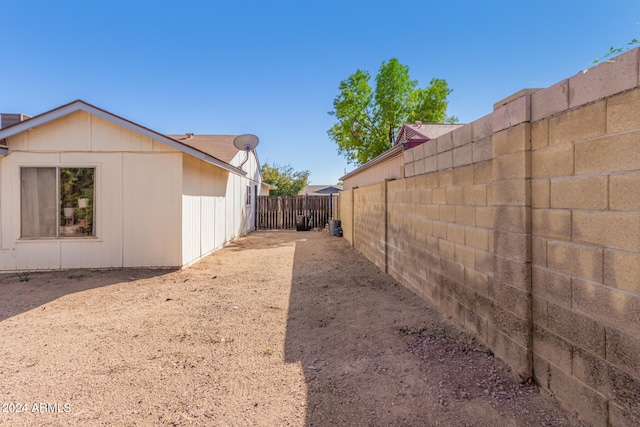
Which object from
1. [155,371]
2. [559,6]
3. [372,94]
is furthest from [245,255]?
[372,94]

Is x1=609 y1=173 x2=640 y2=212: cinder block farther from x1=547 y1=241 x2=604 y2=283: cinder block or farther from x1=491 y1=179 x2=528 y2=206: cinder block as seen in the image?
x1=491 y1=179 x2=528 y2=206: cinder block

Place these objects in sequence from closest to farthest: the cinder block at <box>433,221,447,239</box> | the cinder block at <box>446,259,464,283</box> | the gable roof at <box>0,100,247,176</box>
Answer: the cinder block at <box>446,259,464,283</box>, the cinder block at <box>433,221,447,239</box>, the gable roof at <box>0,100,247,176</box>

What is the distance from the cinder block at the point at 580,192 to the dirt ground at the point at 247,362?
1389 mm

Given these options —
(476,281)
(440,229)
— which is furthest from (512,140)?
(440,229)

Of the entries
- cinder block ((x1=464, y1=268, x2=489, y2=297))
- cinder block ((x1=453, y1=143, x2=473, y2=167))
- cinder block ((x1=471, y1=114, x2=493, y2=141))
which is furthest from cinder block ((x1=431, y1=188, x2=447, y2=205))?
cinder block ((x1=464, y1=268, x2=489, y2=297))

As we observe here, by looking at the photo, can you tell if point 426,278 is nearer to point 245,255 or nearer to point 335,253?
point 335,253

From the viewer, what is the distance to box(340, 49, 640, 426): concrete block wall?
173cm

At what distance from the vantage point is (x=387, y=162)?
291 inches

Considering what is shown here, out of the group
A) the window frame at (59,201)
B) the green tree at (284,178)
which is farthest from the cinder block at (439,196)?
the green tree at (284,178)

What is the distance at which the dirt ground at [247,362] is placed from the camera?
227cm

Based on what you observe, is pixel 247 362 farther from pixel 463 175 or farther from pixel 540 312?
pixel 463 175

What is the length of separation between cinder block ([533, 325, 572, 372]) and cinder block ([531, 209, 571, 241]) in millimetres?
707

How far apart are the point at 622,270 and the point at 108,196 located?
27.1 feet

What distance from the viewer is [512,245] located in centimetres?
263
